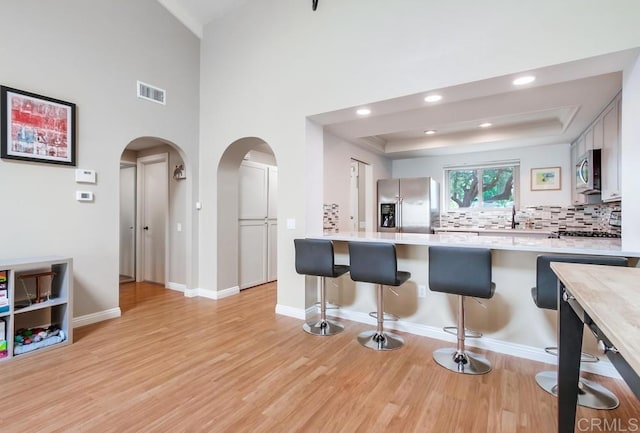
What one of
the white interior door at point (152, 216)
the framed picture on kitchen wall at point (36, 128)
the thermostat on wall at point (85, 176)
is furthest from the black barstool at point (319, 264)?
the white interior door at point (152, 216)

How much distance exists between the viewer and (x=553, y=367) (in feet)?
7.95

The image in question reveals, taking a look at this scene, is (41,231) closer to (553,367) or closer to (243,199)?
(243,199)

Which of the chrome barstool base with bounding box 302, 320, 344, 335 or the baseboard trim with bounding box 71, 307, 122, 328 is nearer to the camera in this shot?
the chrome barstool base with bounding box 302, 320, 344, 335

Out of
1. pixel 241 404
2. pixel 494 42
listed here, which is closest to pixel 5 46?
pixel 241 404

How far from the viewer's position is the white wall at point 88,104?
2.83 m

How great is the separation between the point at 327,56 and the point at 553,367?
3.45 m

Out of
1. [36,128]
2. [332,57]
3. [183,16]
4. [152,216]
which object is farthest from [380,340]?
[183,16]

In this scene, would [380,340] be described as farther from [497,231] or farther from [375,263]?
[497,231]

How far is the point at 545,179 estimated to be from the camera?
205 inches

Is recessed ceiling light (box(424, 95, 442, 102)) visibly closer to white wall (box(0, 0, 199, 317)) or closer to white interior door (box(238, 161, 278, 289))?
white interior door (box(238, 161, 278, 289))

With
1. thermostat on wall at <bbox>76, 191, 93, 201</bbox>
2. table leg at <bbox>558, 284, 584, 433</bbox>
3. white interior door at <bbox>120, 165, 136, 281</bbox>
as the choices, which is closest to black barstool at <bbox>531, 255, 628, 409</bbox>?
table leg at <bbox>558, 284, 584, 433</bbox>

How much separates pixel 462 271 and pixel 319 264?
1.29m

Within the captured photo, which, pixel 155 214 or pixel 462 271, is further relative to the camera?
pixel 155 214

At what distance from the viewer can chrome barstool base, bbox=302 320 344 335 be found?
3094 mm
